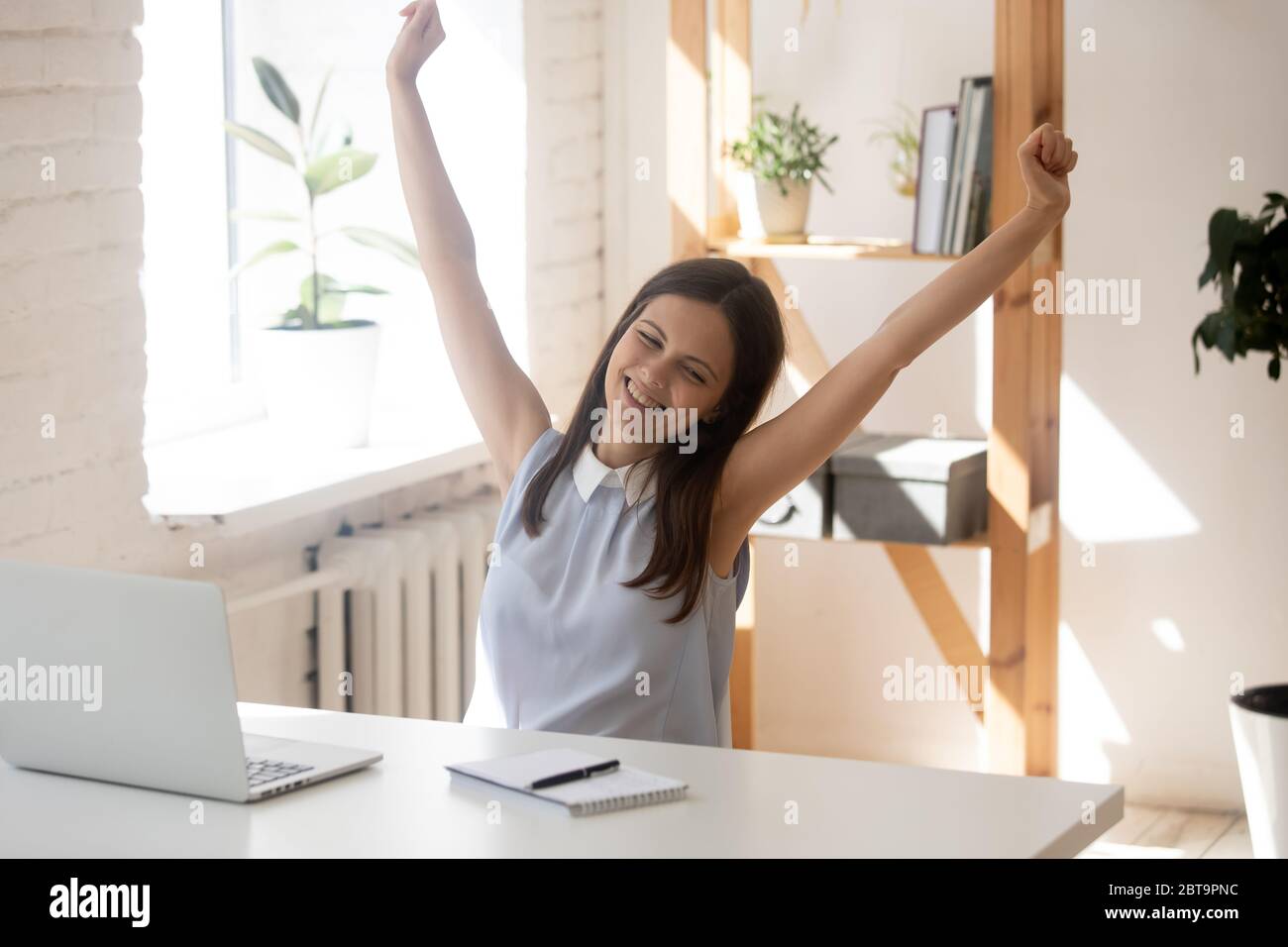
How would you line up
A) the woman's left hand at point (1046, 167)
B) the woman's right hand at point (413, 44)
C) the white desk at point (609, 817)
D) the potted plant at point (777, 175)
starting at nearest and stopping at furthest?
the white desk at point (609, 817) < the woman's left hand at point (1046, 167) < the woman's right hand at point (413, 44) < the potted plant at point (777, 175)

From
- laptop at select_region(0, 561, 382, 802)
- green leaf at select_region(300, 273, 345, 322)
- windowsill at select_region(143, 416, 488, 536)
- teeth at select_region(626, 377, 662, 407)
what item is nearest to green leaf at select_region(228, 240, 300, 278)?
green leaf at select_region(300, 273, 345, 322)

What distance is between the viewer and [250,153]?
335 centimetres

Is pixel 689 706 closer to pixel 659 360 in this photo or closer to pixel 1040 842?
pixel 659 360

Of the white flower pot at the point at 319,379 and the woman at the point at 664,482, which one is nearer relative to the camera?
the woman at the point at 664,482

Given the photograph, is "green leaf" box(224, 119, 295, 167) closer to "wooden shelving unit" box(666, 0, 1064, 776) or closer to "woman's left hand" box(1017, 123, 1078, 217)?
"wooden shelving unit" box(666, 0, 1064, 776)

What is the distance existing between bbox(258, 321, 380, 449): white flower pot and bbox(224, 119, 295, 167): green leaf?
0.32 meters

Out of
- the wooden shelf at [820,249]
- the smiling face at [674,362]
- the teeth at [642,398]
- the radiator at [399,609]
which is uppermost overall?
the wooden shelf at [820,249]

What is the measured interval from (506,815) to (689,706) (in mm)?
513

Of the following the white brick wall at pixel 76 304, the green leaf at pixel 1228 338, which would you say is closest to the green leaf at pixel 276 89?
the white brick wall at pixel 76 304

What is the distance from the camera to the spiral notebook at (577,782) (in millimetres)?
1407

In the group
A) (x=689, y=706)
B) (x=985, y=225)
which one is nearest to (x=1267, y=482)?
(x=985, y=225)

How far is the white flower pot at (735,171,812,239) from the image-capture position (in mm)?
3217

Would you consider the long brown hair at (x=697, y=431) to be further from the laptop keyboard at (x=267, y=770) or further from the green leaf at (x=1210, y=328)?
the green leaf at (x=1210, y=328)

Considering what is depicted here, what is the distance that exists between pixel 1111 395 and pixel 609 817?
223 centimetres
